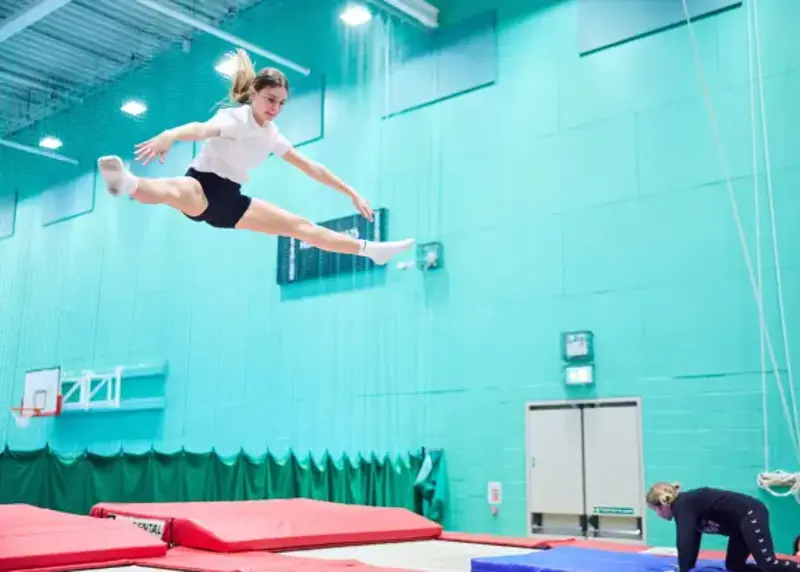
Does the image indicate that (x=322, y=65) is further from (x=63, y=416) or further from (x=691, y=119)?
(x=63, y=416)

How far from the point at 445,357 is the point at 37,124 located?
806cm

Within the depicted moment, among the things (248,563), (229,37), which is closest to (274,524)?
(248,563)

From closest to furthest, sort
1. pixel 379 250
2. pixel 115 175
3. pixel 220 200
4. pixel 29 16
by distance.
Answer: pixel 115 175 < pixel 220 200 < pixel 379 250 < pixel 29 16

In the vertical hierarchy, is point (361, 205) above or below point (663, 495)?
above

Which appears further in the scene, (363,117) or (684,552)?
(363,117)

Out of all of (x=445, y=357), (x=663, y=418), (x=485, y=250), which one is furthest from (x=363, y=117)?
(x=663, y=418)

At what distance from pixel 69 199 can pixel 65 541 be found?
9.43m

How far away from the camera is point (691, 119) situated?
7.14 m

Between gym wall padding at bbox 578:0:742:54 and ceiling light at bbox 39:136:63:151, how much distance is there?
8.21m

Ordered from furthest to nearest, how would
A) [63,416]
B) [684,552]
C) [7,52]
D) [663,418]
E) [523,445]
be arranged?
[63,416]
[7,52]
[523,445]
[663,418]
[684,552]

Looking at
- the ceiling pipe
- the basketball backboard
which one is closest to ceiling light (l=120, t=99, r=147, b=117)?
the ceiling pipe

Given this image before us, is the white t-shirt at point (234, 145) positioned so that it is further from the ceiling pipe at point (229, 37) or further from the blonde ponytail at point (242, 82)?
the ceiling pipe at point (229, 37)

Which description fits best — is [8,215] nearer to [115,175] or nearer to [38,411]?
[38,411]

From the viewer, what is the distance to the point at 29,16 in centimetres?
905
